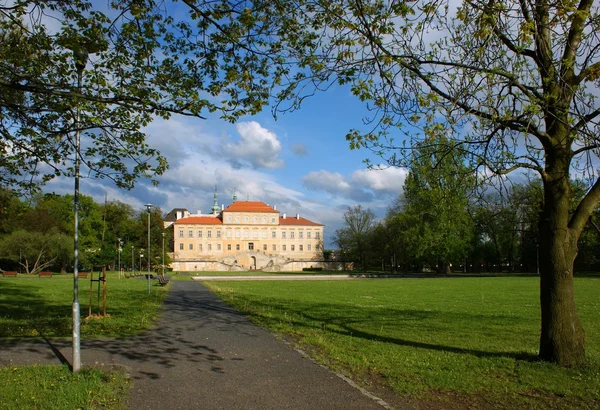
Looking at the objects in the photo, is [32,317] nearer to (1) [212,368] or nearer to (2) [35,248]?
(1) [212,368]

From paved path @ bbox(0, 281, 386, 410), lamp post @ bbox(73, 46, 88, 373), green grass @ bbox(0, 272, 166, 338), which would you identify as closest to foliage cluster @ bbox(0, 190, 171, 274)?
green grass @ bbox(0, 272, 166, 338)

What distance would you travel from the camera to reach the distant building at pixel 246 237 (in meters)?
114

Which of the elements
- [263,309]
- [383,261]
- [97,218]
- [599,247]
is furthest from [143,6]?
[383,261]

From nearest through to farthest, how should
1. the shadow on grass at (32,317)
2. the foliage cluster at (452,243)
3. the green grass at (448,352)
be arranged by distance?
the green grass at (448,352)
the shadow on grass at (32,317)
the foliage cluster at (452,243)

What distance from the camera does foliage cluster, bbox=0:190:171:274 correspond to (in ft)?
210

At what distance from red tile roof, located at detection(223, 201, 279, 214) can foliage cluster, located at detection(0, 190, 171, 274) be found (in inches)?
1096

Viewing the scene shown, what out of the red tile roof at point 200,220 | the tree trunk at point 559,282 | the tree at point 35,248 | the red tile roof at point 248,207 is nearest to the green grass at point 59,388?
the tree trunk at point 559,282

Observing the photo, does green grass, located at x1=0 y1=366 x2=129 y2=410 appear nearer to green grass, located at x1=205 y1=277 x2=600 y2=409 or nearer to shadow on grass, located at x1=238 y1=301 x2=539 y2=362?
green grass, located at x1=205 y1=277 x2=600 y2=409

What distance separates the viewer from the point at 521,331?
45.3ft

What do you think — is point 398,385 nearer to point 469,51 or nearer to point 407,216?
point 469,51

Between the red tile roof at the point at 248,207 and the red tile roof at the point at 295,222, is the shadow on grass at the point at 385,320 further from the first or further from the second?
the red tile roof at the point at 295,222

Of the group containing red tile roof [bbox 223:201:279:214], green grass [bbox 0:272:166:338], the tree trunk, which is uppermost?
red tile roof [bbox 223:201:279:214]

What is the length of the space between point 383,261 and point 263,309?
8047 centimetres

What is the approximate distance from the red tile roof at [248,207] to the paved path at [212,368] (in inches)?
4287
